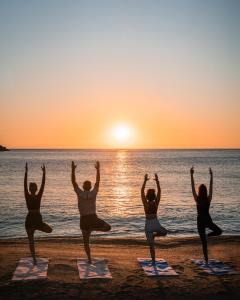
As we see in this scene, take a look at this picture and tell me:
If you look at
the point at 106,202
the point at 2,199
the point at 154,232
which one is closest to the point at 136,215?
the point at 106,202

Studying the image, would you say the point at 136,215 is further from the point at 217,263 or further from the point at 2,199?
the point at 217,263

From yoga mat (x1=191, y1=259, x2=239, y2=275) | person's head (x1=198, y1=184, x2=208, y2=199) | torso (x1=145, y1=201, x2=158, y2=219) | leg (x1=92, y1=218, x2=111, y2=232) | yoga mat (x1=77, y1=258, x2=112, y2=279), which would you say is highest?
person's head (x1=198, y1=184, x2=208, y2=199)

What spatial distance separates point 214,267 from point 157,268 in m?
1.74

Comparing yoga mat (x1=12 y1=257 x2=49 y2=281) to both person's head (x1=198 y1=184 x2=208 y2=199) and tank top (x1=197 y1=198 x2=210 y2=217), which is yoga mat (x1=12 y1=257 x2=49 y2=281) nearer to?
tank top (x1=197 y1=198 x2=210 y2=217)

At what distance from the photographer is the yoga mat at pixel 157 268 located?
11.4 metres

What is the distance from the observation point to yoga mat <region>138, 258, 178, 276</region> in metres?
11.4

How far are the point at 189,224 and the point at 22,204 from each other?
17.1m

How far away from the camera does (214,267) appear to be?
1206 centimetres

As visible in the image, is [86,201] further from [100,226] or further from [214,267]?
[214,267]

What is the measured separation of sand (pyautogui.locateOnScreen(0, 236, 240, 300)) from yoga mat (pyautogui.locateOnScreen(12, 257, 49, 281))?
18 centimetres

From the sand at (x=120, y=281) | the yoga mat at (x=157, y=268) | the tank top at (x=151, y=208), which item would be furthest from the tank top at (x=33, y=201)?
the yoga mat at (x=157, y=268)

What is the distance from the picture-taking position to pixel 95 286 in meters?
10.2

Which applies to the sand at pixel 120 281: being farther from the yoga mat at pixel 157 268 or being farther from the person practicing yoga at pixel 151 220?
the person practicing yoga at pixel 151 220

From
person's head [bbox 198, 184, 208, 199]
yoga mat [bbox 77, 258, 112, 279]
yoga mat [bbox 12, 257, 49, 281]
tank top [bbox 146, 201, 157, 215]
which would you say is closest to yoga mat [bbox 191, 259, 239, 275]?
person's head [bbox 198, 184, 208, 199]
